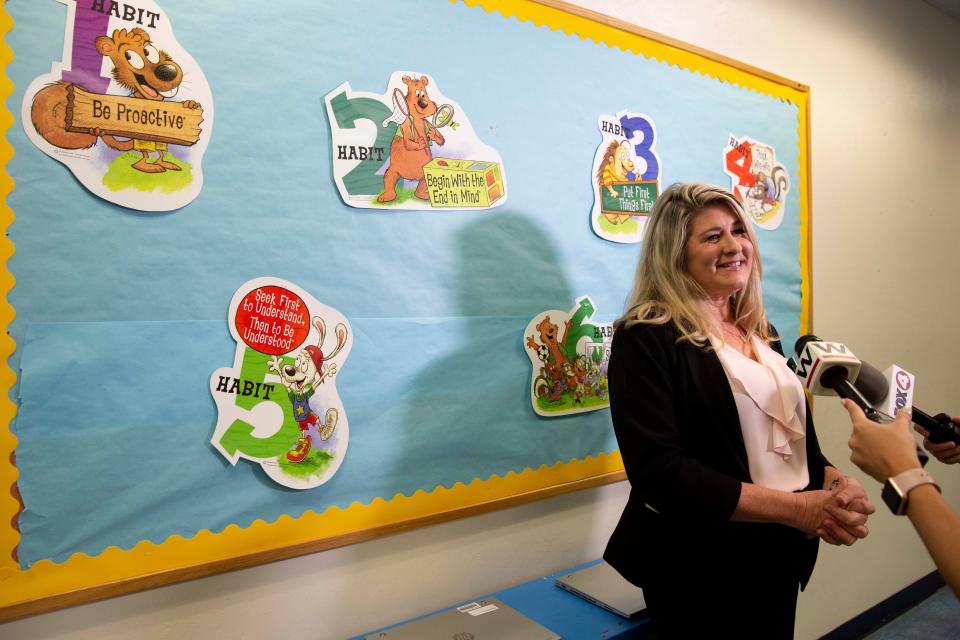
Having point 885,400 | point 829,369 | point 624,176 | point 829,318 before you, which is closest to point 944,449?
point 885,400

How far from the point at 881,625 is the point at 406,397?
2.65 meters

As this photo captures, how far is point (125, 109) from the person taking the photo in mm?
1104

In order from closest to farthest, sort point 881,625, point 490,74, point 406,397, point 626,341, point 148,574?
1. point 148,574
2. point 626,341
3. point 406,397
4. point 490,74
5. point 881,625

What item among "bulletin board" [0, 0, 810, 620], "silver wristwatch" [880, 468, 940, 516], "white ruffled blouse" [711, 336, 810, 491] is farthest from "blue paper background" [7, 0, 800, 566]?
"silver wristwatch" [880, 468, 940, 516]

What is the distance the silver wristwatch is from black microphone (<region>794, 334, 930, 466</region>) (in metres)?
0.22

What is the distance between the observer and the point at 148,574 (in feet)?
3.68

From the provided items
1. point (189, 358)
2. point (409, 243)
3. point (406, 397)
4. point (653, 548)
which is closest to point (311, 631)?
point (406, 397)

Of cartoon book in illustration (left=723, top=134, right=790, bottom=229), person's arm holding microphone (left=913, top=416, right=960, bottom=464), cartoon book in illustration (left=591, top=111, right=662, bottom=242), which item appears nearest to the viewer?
person's arm holding microphone (left=913, top=416, right=960, bottom=464)

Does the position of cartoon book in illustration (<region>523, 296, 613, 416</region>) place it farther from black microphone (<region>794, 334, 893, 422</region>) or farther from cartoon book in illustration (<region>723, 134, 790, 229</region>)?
cartoon book in illustration (<region>723, 134, 790, 229</region>)

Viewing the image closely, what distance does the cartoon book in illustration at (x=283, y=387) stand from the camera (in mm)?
1201

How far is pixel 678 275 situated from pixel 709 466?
1.42ft

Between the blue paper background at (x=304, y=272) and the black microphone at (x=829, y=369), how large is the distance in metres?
0.59

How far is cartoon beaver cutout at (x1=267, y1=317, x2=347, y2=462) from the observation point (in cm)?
125

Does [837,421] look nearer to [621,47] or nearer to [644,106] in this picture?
[644,106]
